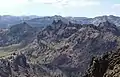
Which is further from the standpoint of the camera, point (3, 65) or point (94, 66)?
point (3, 65)

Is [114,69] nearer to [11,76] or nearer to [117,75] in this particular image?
[117,75]

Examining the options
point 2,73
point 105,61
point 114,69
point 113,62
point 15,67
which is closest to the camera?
point 114,69

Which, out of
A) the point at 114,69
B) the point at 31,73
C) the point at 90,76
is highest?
the point at 114,69

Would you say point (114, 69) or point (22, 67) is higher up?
point (114, 69)

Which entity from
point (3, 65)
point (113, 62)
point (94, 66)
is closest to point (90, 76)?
point (94, 66)

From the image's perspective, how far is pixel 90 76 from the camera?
84750mm

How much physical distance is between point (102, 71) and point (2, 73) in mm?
107727

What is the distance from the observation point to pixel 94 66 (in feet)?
275

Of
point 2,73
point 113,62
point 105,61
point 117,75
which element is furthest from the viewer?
point 2,73

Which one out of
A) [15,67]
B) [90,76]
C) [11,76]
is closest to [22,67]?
[15,67]

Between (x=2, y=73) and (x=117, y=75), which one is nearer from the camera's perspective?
(x=117, y=75)

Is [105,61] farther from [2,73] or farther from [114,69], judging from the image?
[2,73]

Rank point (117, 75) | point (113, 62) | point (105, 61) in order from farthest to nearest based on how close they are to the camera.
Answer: point (105, 61) → point (113, 62) → point (117, 75)

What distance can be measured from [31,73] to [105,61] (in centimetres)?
12225
